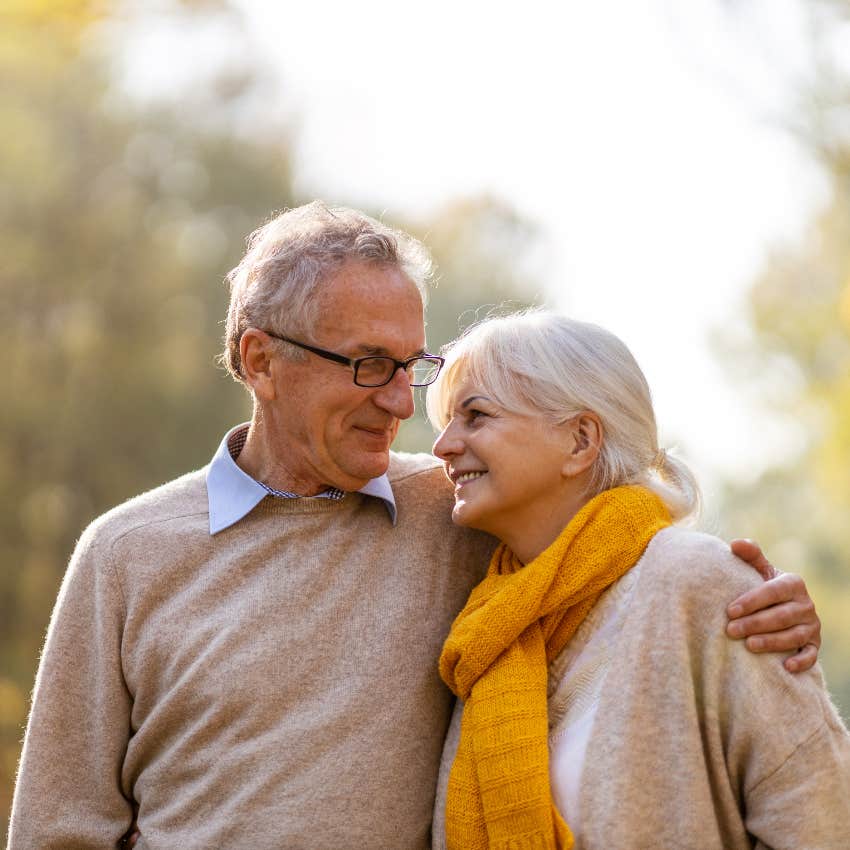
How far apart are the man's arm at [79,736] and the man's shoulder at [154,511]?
7 centimetres

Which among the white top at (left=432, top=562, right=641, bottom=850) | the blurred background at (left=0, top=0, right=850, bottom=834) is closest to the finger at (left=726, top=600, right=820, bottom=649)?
the white top at (left=432, top=562, right=641, bottom=850)

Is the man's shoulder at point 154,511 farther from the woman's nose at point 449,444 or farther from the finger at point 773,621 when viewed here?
the finger at point 773,621

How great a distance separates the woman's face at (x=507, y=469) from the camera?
2.54m

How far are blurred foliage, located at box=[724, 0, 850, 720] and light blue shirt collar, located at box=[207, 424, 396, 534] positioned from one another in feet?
25.2

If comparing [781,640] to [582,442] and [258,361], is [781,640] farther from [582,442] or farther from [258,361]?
[258,361]

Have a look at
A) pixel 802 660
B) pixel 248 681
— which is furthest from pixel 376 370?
pixel 802 660

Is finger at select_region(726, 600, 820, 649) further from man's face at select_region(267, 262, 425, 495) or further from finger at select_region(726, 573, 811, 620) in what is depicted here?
man's face at select_region(267, 262, 425, 495)

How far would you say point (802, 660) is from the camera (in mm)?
2273

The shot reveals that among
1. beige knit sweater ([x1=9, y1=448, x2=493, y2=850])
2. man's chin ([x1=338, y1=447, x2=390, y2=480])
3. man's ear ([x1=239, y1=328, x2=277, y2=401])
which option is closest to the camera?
beige knit sweater ([x1=9, y1=448, x2=493, y2=850])

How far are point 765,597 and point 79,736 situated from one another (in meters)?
1.45

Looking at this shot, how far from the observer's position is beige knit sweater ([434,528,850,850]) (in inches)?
87.7

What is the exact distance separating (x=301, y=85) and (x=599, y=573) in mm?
10580

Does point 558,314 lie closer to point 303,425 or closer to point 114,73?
point 303,425

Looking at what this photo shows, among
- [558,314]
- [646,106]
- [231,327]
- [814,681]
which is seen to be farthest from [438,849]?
[646,106]
